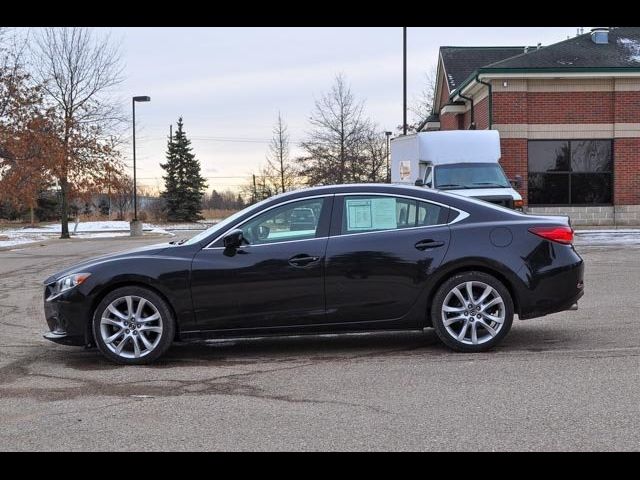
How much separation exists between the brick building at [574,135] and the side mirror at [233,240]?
20624 mm

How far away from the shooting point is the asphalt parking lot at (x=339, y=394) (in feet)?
13.9

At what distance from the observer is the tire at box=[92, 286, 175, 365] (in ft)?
20.4

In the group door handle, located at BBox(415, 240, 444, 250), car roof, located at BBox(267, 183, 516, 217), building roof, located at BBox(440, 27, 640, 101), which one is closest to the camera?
door handle, located at BBox(415, 240, 444, 250)

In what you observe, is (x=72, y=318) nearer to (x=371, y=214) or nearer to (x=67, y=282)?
(x=67, y=282)

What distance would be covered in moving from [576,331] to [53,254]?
17.2 m

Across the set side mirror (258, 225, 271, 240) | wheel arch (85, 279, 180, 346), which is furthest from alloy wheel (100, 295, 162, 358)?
side mirror (258, 225, 271, 240)

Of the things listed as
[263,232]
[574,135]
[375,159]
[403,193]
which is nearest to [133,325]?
[263,232]

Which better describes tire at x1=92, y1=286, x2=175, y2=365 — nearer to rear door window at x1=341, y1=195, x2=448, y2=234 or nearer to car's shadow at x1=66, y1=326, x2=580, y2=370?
car's shadow at x1=66, y1=326, x2=580, y2=370

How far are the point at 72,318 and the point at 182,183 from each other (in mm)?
57060

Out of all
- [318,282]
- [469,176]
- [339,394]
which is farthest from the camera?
[469,176]

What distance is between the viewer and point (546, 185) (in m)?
25.8

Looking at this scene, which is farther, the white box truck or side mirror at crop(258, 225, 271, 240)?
the white box truck

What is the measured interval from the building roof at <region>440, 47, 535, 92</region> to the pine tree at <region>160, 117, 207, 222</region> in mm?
31464

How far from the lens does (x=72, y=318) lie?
6.26 m
